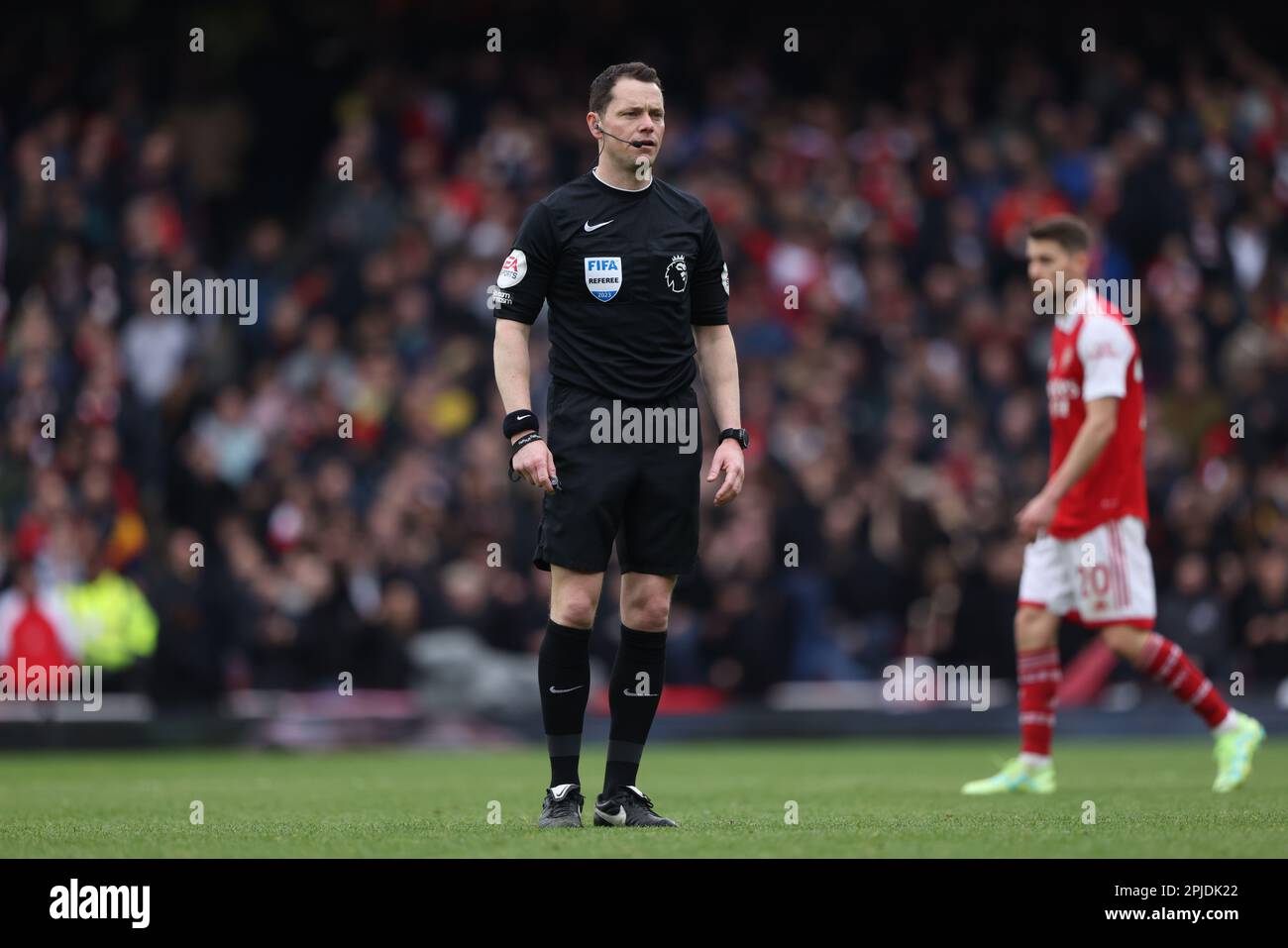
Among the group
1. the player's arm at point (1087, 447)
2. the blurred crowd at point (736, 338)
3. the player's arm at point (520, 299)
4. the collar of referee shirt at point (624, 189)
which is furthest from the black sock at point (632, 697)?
the blurred crowd at point (736, 338)

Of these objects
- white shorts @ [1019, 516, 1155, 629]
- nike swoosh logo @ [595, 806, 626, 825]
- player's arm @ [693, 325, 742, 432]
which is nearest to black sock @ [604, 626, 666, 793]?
nike swoosh logo @ [595, 806, 626, 825]

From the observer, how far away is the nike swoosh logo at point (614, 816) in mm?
7113

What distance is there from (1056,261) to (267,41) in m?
14.0

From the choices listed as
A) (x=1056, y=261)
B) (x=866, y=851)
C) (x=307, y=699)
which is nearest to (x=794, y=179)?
(x=307, y=699)

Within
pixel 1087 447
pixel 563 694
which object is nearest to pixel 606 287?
pixel 563 694

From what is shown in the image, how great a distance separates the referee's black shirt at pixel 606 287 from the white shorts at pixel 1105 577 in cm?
266

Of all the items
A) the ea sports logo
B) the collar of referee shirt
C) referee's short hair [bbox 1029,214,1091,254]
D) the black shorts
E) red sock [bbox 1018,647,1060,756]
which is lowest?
red sock [bbox 1018,647,1060,756]

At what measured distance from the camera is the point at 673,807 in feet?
27.4

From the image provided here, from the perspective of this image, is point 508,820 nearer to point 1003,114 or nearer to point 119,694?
point 119,694

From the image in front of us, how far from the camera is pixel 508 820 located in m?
7.49

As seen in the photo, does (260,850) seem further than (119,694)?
No

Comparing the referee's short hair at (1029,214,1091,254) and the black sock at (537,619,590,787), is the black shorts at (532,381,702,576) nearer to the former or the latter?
the black sock at (537,619,590,787)

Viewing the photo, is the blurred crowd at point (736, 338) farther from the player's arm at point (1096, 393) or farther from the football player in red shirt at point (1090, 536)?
the player's arm at point (1096, 393)

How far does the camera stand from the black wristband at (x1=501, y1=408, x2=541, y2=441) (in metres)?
7.00
